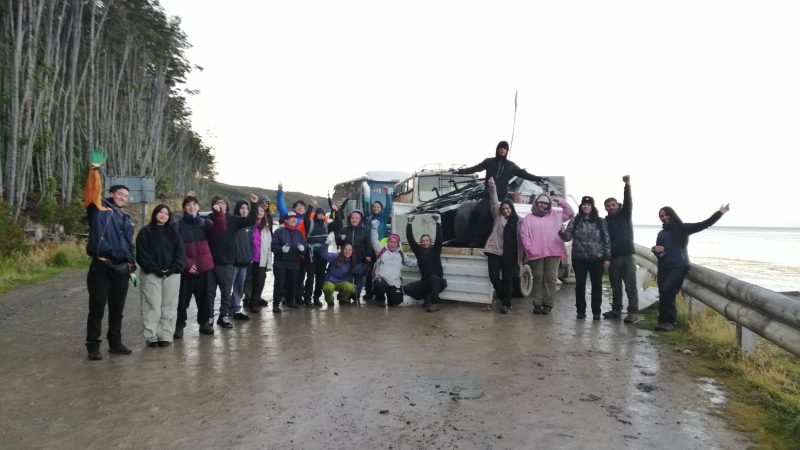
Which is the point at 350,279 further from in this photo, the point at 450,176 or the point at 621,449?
the point at 621,449

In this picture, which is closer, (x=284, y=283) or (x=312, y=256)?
(x=284, y=283)

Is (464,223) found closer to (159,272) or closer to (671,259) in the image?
(671,259)

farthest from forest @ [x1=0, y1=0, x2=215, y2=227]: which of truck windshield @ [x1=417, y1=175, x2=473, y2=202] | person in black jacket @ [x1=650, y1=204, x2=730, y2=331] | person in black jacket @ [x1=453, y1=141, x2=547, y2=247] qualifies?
person in black jacket @ [x1=650, y1=204, x2=730, y2=331]

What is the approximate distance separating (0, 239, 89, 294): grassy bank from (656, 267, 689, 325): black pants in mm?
11576


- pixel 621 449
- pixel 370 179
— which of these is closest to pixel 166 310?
pixel 621 449

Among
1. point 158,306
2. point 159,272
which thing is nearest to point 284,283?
point 158,306

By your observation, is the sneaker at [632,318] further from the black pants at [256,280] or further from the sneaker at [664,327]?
the black pants at [256,280]

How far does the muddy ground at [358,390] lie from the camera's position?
3656 millimetres

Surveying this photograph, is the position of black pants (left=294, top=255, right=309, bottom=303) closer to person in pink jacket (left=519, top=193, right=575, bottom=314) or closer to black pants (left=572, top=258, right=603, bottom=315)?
person in pink jacket (left=519, top=193, right=575, bottom=314)

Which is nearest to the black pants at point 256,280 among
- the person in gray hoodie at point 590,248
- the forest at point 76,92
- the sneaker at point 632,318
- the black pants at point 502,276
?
the black pants at point 502,276

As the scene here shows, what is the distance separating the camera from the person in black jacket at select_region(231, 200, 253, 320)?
294 inches

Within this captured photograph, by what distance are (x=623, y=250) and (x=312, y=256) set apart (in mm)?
5110

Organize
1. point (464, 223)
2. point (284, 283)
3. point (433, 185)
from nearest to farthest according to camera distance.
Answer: point (284, 283) < point (464, 223) < point (433, 185)

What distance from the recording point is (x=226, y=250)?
7.23m
